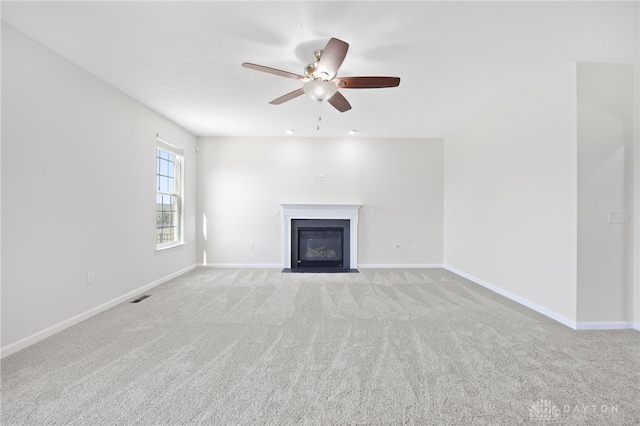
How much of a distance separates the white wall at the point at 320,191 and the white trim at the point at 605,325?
2.58 m

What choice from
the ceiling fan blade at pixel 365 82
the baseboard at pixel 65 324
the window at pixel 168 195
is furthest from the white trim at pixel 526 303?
the window at pixel 168 195

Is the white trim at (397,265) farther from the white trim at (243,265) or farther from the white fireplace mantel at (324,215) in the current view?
the white trim at (243,265)

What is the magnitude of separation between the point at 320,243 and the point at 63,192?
145 inches

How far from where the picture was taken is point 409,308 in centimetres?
287

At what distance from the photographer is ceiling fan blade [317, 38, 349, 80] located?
1.70m

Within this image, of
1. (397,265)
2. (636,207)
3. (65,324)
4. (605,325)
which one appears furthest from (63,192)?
(636,207)

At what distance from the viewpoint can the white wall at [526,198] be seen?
2480 millimetres

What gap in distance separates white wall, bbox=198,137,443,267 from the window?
0.49 meters

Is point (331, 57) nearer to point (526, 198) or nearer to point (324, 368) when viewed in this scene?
point (324, 368)

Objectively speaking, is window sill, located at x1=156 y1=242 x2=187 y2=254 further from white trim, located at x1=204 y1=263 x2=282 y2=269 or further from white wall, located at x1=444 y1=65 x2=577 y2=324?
white wall, located at x1=444 y1=65 x2=577 y2=324

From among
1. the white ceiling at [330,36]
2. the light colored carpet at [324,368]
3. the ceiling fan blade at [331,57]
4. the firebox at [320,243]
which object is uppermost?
the white ceiling at [330,36]

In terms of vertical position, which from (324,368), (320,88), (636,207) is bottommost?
(324,368)

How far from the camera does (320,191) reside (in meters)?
4.96

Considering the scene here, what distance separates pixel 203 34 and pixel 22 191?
1878 millimetres
